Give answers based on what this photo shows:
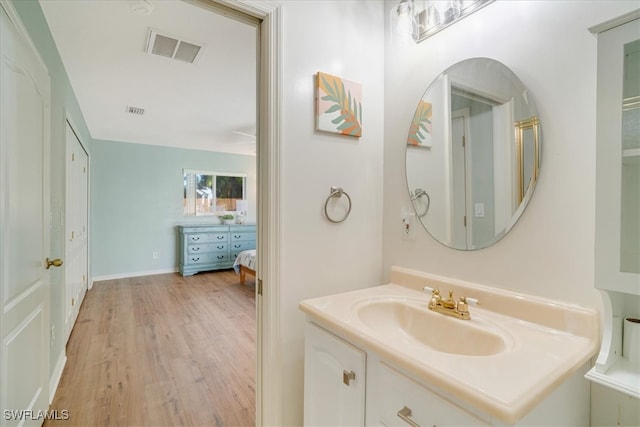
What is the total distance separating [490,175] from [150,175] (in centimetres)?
568

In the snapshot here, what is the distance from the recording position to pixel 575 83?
37.8 inches

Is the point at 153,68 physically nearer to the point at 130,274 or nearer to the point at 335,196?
the point at 335,196

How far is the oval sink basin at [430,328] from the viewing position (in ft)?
3.23

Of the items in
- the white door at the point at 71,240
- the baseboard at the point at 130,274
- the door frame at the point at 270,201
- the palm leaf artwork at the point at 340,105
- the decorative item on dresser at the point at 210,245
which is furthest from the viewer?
the decorative item on dresser at the point at 210,245

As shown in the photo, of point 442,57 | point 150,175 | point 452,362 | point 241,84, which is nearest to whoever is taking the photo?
point 452,362

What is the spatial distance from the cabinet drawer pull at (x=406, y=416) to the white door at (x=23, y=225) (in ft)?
4.69

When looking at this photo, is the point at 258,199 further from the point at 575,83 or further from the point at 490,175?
the point at 575,83

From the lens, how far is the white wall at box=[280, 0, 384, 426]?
1.34 meters

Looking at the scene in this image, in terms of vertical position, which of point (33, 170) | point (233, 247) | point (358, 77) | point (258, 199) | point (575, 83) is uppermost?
point (358, 77)

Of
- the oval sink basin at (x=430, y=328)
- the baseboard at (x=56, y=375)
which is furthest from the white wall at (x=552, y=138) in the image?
the baseboard at (x=56, y=375)

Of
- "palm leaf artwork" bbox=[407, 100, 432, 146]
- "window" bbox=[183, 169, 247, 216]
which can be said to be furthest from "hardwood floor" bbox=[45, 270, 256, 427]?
"window" bbox=[183, 169, 247, 216]

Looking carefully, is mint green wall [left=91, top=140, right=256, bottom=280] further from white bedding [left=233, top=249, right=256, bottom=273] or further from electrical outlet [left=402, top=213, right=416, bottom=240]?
electrical outlet [left=402, top=213, right=416, bottom=240]

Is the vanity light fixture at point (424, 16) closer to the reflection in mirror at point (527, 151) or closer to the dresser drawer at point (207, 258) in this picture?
the reflection in mirror at point (527, 151)

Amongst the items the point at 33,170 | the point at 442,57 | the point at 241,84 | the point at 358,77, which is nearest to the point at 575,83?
the point at 442,57
